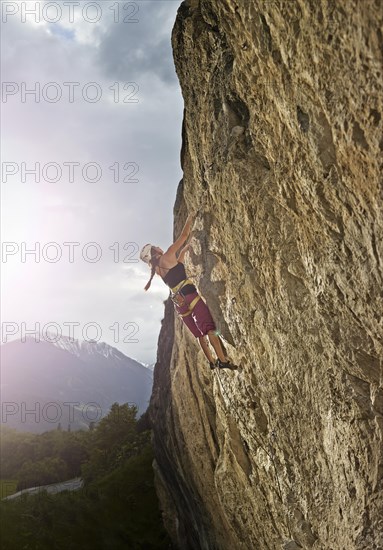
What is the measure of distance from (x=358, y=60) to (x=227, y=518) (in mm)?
10210

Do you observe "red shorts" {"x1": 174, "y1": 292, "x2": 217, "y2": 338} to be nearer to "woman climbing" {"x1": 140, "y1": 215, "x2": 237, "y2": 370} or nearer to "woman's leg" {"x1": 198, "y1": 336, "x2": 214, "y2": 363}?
"woman climbing" {"x1": 140, "y1": 215, "x2": 237, "y2": 370}

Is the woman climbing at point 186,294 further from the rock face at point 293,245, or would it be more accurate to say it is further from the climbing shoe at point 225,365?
the rock face at point 293,245

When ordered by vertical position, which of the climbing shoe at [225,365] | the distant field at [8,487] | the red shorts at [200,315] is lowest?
the distant field at [8,487]

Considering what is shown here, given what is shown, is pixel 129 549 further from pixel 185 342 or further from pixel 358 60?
pixel 358 60

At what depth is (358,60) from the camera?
330 centimetres

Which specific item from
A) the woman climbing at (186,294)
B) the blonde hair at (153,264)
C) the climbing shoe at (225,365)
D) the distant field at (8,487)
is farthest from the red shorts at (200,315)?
the distant field at (8,487)

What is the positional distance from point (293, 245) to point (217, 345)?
10.2ft

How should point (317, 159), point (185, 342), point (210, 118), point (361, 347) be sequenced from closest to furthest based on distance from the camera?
point (317, 159) → point (361, 347) → point (210, 118) → point (185, 342)

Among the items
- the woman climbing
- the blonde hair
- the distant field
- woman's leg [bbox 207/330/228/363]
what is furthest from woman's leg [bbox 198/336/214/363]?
the distant field

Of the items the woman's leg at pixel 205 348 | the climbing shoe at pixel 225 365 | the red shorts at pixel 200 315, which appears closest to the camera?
the climbing shoe at pixel 225 365

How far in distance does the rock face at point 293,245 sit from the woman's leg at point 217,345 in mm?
215

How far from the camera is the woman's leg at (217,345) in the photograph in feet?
25.3

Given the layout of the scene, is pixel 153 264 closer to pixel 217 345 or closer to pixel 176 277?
pixel 176 277

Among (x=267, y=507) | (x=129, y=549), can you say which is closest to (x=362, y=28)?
(x=267, y=507)
